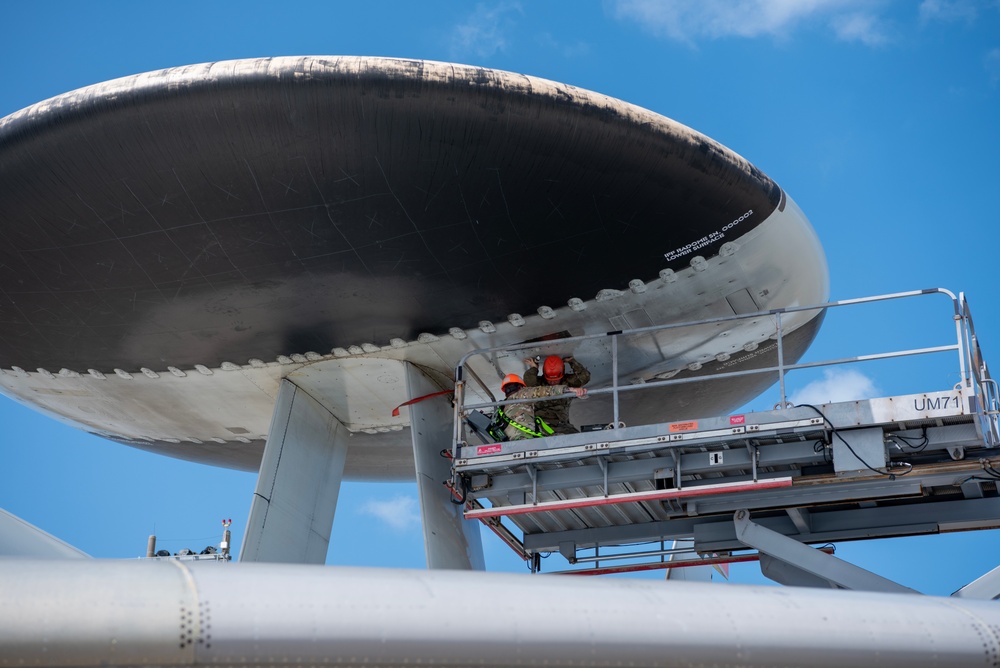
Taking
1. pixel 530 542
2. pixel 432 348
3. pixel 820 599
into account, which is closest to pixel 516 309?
pixel 432 348

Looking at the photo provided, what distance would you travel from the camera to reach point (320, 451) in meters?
16.0

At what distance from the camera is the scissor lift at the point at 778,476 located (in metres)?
11.5

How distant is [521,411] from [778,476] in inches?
133

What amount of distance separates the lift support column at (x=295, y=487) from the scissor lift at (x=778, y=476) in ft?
9.21

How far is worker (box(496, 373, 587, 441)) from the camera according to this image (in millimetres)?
13562

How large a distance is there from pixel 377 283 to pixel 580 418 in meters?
4.80

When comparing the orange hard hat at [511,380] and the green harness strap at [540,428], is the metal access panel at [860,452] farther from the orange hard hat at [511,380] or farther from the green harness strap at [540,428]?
the orange hard hat at [511,380]

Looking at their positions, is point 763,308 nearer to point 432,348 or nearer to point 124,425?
point 432,348

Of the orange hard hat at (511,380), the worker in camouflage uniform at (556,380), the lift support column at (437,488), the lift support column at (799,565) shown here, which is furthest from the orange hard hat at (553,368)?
the lift support column at (799,565)

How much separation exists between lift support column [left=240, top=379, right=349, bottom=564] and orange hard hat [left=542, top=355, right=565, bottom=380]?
363 centimetres

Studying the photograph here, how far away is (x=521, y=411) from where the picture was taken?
1412 cm

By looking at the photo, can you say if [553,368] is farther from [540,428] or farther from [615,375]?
[615,375]

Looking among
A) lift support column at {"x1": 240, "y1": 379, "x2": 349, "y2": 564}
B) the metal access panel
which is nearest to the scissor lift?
the metal access panel

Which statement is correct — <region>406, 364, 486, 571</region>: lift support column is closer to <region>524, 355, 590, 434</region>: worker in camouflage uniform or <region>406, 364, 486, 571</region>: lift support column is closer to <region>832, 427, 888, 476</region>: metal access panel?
<region>524, 355, 590, 434</region>: worker in camouflage uniform
